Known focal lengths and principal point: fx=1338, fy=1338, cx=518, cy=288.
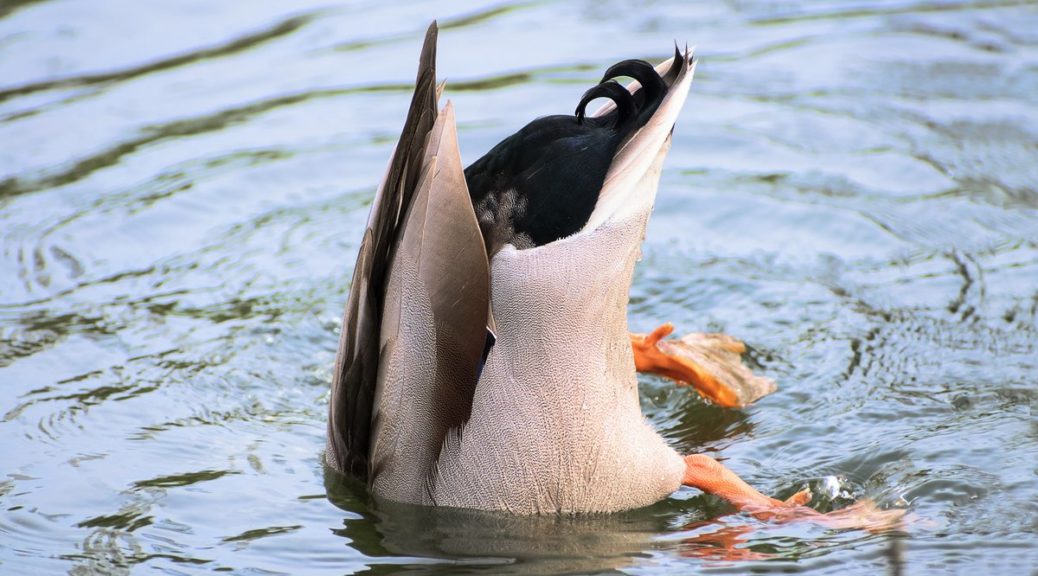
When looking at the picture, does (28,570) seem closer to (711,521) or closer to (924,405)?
(711,521)

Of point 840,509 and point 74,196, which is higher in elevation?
point 74,196

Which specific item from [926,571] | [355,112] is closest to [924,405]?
[926,571]

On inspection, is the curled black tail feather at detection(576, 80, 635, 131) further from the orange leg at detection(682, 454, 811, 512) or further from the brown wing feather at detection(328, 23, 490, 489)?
the orange leg at detection(682, 454, 811, 512)

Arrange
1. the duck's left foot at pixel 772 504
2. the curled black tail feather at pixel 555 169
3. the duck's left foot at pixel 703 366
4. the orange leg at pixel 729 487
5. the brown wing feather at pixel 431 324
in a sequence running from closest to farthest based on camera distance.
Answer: the brown wing feather at pixel 431 324
the curled black tail feather at pixel 555 169
the duck's left foot at pixel 772 504
the orange leg at pixel 729 487
the duck's left foot at pixel 703 366

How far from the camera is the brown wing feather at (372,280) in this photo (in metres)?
3.71

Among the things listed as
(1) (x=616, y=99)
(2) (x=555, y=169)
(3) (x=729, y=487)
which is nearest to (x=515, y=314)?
(2) (x=555, y=169)

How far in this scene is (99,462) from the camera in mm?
4500

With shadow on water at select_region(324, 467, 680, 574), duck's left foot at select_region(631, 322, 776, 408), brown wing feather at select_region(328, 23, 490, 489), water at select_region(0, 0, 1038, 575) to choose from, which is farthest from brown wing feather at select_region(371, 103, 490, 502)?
duck's left foot at select_region(631, 322, 776, 408)

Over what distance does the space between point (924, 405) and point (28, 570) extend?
2.96 meters

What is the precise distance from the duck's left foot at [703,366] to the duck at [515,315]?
0.68 m

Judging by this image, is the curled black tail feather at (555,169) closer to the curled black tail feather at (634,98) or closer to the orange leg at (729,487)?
the curled black tail feather at (634,98)

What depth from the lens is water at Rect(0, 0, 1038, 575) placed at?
155 inches

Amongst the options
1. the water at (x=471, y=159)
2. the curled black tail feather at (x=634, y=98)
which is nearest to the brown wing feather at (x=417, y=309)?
the water at (x=471, y=159)

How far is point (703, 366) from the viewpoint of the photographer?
471 centimetres
